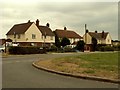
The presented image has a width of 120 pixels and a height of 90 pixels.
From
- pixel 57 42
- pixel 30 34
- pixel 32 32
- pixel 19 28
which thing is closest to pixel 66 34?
pixel 57 42

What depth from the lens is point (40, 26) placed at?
87.9 metres

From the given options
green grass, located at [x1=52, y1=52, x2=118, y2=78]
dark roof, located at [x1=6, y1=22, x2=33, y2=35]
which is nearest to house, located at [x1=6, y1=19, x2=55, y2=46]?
dark roof, located at [x1=6, y1=22, x2=33, y2=35]

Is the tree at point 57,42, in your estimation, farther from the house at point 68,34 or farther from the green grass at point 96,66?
the green grass at point 96,66

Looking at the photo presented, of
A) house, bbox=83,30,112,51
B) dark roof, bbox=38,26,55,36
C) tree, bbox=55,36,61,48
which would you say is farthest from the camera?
house, bbox=83,30,112,51

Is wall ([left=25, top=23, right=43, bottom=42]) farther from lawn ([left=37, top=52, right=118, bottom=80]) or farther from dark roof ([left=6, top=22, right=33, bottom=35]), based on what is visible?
lawn ([left=37, top=52, right=118, bottom=80])

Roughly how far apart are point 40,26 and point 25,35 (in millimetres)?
10170

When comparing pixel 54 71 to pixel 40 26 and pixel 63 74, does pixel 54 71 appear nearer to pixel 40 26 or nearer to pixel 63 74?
pixel 63 74

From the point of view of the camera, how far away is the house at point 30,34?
79438mm

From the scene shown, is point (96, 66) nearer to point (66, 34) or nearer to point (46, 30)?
point (46, 30)

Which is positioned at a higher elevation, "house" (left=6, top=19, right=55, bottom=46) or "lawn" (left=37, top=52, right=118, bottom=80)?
"house" (left=6, top=19, right=55, bottom=46)

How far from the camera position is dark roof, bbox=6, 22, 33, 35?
79.4m

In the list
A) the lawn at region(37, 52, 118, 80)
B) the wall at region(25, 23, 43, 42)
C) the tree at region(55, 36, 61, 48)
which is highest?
the wall at region(25, 23, 43, 42)

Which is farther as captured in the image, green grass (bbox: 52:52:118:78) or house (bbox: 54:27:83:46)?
A: house (bbox: 54:27:83:46)

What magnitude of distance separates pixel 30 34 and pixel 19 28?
4.55 meters
